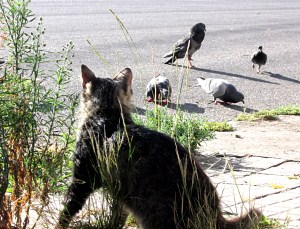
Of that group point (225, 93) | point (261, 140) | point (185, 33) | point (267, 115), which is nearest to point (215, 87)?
point (225, 93)

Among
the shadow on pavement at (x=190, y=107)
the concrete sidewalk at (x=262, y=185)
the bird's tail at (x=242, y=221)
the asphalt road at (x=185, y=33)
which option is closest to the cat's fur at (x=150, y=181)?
the bird's tail at (x=242, y=221)

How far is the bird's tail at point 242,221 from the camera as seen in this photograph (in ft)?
14.1

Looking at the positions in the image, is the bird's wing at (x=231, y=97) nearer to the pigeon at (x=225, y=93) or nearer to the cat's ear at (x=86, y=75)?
the pigeon at (x=225, y=93)

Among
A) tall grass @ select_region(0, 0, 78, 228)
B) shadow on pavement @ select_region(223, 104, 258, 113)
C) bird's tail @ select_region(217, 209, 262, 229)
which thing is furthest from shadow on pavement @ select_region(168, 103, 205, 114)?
bird's tail @ select_region(217, 209, 262, 229)

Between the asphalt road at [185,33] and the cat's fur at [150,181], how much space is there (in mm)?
989

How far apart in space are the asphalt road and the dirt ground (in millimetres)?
749

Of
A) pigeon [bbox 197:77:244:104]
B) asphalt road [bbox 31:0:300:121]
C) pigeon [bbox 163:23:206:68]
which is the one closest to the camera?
pigeon [bbox 197:77:244:104]

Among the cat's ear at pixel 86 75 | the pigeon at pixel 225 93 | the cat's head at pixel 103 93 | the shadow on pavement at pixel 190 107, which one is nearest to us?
the cat's head at pixel 103 93

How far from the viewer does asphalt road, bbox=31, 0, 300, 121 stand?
10867mm

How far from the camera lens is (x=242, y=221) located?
4.36m

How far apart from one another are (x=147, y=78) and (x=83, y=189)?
705 centimetres

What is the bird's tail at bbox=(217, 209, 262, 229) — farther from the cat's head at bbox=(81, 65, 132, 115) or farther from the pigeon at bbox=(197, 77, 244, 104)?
the pigeon at bbox=(197, 77, 244, 104)

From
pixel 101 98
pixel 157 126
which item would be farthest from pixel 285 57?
pixel 101 98

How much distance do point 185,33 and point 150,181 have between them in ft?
46.5
